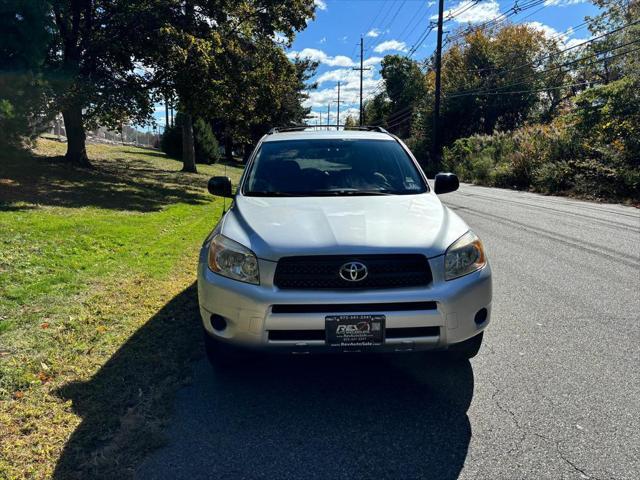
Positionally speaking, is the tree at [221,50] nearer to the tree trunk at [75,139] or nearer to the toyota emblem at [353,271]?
the tree trunk at [75,139]

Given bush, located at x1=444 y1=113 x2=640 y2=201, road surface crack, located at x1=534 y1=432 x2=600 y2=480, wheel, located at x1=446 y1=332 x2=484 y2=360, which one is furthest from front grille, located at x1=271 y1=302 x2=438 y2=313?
bush, located at x1=444 y1=113 x2=640 y2=201

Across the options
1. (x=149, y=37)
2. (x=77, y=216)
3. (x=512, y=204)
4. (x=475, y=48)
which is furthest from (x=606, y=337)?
(x=475, y=48)

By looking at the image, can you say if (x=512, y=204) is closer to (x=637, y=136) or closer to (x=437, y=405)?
(x=637, y=136)

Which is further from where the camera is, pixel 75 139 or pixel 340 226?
pixel 75 139

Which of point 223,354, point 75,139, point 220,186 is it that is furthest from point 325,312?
point 75,139

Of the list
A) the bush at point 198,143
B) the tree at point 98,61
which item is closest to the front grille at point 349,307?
the tree at point 98,61

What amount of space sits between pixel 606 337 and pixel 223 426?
326 cm

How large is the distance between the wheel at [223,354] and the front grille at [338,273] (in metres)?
0.55

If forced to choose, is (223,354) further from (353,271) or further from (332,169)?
(332,169)

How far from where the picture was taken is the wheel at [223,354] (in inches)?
126

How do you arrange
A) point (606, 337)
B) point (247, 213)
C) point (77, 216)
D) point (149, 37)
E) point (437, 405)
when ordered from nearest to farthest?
point (437, 405), point (247, 213), point (606, 337), point (77, 216), point (149, 37)

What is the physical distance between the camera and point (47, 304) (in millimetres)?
4730

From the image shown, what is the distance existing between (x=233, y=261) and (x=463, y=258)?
1.43 meters

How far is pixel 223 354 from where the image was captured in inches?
130
